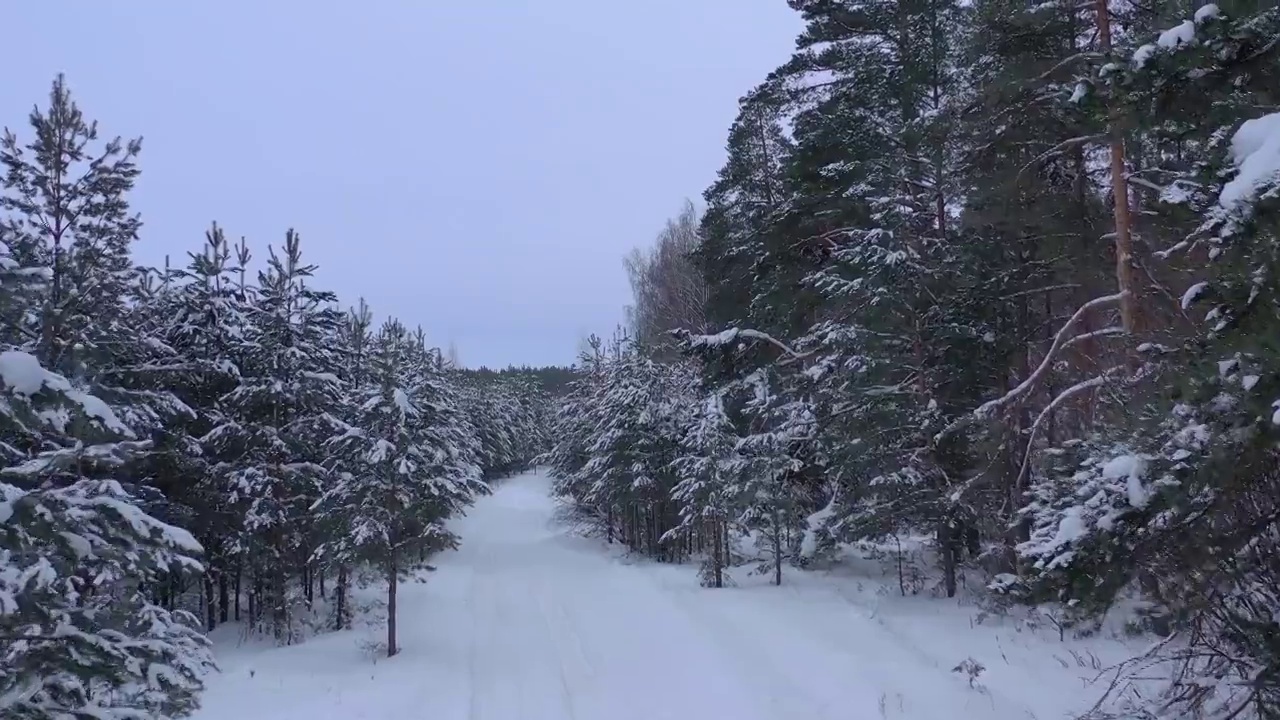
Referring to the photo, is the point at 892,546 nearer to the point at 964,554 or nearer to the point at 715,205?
the point at 964,554

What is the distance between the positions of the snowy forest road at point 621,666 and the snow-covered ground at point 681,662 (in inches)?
1.6

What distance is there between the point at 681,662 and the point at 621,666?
1001 millimetres

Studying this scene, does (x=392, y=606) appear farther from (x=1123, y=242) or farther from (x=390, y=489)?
(x=1123, y=242)

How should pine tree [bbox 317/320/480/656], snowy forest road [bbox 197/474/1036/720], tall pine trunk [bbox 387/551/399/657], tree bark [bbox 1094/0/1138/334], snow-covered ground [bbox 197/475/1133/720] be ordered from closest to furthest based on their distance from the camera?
tree bark [bbox 1094/0/1138/334], snow-covered ground [bbox 197/475/1133/720], snowy forest road [bbox 197/474/1036/720], tall pine trunk [bbox 387/551/399/657], pine tree [bbox 317/320/480/656]

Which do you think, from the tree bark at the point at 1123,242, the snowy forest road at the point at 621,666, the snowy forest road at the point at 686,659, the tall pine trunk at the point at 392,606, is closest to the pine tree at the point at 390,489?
Answer: the tall pine trunk at the point at 392,606

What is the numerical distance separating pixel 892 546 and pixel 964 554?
1813 mm

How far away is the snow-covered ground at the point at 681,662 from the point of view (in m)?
9.44

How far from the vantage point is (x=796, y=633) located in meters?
13.1

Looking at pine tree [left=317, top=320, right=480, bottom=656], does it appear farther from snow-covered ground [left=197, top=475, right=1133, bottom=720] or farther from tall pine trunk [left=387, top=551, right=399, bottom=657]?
snow-covered ground [left=197, top=475, right=1133, bottom=720]

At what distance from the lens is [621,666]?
1298cm

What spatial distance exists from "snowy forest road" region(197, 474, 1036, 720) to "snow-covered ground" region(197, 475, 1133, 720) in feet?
0.14

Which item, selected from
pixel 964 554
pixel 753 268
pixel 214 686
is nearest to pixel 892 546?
pixel 964 554

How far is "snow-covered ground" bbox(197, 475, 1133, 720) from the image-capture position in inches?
372

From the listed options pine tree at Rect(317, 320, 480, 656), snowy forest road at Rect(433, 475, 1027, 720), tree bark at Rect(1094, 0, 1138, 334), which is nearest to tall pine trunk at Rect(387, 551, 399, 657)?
pine tree at Rect(317, 320, 480, 656)
